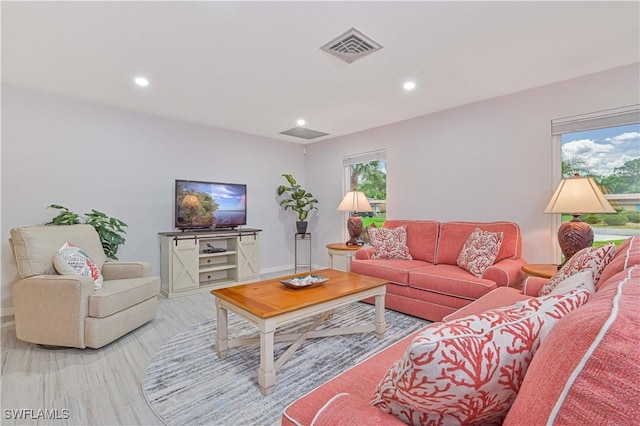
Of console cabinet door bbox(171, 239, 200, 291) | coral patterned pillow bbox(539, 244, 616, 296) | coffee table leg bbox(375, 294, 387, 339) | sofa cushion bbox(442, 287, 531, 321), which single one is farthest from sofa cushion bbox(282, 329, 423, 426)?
console cabinet door bbox(171, 239, 200, 291)

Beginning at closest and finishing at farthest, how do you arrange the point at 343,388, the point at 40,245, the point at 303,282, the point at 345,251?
the point at 343,388 → the point at 303,282 → the point at 40,245 → the point at 345,251

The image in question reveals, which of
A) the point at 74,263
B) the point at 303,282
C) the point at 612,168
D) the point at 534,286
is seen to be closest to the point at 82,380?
the point at 74,263

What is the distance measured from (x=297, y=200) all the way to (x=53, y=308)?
11.9ft

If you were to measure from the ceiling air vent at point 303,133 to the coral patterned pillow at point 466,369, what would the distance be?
4.35 meters

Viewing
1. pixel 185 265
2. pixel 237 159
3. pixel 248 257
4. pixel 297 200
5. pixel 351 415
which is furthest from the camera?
pixel 297 200

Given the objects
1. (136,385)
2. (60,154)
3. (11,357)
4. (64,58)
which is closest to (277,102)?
(64,58)

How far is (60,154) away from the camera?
3.43 m

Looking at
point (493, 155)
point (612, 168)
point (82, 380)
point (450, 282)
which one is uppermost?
point (493, 155)

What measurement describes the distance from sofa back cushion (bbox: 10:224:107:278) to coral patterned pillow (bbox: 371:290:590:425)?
3.14m

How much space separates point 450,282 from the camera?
2807 mm

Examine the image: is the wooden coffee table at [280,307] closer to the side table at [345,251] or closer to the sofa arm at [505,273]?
the sofa arm at [505,273]

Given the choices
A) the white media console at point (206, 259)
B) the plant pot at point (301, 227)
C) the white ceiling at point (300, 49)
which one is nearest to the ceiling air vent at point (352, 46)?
the white ceiling at point (300, 49)

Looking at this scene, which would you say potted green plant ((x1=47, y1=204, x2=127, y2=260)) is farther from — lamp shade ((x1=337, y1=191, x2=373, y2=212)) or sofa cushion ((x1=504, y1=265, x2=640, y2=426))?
sofa cushion ((x1=504, y1=265, x2=640, y2=426))

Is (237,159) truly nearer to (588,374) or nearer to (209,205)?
(209,205)
